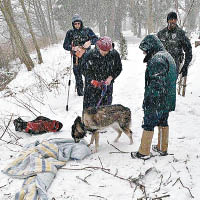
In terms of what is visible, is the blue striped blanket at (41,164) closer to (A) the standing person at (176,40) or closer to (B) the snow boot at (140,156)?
(B) the snow boot at (140,156)

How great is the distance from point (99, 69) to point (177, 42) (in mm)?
2216

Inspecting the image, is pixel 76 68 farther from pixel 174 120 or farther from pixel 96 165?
pixel 96 165

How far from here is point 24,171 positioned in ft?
10.9

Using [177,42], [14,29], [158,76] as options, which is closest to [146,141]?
[158,76]

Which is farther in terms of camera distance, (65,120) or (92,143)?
(65,120)

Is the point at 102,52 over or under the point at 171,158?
over

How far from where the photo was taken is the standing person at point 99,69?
4137 millimetres

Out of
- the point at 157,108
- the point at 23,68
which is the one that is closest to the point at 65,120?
the point at 157,108

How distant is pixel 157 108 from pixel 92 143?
176cm

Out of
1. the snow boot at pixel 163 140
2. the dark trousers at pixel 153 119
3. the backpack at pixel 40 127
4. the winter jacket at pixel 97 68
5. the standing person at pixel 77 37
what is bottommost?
the backpack at pixel 40 127

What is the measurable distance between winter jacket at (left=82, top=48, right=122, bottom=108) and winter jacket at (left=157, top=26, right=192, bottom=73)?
164 cm

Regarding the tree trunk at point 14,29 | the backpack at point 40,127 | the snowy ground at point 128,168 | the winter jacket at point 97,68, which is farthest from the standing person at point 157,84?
the tree trunk at point 14,29

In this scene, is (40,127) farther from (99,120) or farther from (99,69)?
(99,69)

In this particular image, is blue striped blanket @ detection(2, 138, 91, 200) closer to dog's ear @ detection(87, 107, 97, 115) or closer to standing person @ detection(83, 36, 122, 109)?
dog's ear @ detection(87, 107, 97, 115)
